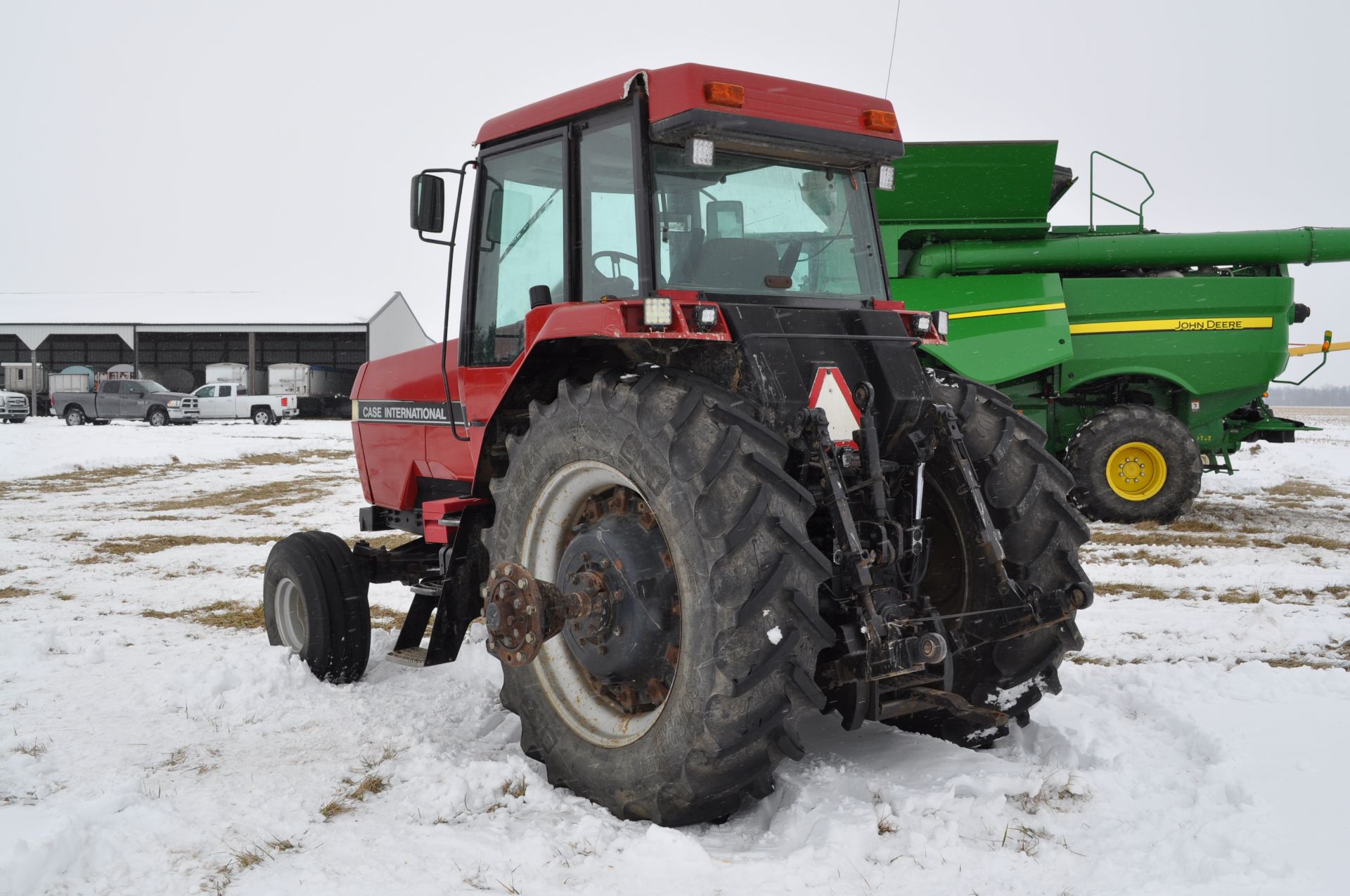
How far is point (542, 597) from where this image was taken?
3490 millimetres

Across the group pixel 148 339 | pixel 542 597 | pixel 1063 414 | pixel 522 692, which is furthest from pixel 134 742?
pixel 148 339

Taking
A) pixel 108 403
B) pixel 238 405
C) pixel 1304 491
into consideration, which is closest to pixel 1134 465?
pixel 1304 491

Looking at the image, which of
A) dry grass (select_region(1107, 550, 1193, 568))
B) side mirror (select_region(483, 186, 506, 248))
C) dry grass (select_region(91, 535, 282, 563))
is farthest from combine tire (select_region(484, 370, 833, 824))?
dry grass (select_region(91, 535, 282, 563))

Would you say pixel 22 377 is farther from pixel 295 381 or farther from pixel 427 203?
pixel 427 203

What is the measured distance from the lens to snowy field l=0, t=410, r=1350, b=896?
2.93 m

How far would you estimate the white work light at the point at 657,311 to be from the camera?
3.29 meters

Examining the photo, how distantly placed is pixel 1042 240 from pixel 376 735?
9320 millimetres

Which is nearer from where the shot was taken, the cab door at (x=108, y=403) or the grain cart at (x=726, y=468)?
the grain cart at (x=726, y=468)

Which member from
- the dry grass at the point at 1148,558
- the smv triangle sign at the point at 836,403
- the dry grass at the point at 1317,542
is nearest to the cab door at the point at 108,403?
the dry grass at the point at 1148,558

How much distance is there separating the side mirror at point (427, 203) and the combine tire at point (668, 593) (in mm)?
1305

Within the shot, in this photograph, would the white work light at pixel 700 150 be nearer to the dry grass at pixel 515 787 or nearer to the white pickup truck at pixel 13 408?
the dry grass at pixel 515 787

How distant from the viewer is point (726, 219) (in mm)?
3939

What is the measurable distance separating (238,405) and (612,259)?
34.5 meters

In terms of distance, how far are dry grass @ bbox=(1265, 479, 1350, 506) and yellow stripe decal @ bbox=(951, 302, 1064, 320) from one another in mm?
4926
